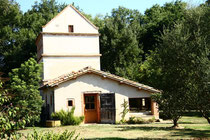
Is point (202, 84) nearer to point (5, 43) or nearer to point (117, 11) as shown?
point (5, 43)

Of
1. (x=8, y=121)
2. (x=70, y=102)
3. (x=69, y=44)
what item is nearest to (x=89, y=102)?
(x=70, y=102)

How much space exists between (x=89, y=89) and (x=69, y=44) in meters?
8.90

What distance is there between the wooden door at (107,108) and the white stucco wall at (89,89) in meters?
0.53

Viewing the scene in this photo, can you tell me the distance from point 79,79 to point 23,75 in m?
4.83

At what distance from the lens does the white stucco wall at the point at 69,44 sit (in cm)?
3130

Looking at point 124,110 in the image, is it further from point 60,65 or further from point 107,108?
point 60,65

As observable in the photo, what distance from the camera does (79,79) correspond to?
2444 cm

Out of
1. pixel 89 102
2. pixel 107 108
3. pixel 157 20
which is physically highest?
pixel 157 20

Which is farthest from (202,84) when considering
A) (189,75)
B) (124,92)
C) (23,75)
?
(23,75)

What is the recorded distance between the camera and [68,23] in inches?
1262

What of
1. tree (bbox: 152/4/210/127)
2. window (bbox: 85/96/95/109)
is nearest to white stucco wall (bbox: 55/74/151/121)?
window (bbox: 85/96/95/109)

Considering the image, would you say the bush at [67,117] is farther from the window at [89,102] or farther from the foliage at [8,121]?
the foliage at [8,121]

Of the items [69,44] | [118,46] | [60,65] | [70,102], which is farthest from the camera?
[118,46]

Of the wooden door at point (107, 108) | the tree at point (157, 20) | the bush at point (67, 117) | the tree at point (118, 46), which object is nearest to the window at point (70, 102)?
the bush at point (67, 117)
